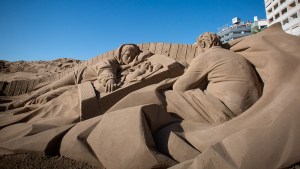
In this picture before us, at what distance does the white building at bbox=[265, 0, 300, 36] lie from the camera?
2133cm

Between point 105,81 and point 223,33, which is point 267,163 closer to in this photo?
point 105,81

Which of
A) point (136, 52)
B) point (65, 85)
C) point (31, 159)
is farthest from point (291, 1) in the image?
point (31, 159)

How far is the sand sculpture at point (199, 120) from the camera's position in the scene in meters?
1.61

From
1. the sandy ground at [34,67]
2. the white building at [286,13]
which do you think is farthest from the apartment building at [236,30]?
the sandy ground at [34,67]

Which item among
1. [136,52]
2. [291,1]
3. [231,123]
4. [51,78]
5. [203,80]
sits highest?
[291,1]

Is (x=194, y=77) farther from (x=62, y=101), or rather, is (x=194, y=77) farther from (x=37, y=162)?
(x=62, y=101)

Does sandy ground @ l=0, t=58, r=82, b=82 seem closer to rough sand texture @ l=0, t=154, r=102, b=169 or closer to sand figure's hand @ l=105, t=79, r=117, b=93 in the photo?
sand figure's hand @ l=105, t=79, r=117, b=93

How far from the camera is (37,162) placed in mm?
2018

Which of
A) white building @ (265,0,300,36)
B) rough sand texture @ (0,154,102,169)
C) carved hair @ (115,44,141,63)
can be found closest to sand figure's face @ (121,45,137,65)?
carved hair @ (115,44,141,63)

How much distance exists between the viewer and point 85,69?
→ 14.5 ft

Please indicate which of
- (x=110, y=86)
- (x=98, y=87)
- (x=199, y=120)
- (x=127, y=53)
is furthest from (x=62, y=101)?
(x=199, y=120)

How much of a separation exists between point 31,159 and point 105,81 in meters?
1.77

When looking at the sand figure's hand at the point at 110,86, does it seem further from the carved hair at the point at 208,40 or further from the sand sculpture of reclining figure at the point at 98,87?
the carved hair at the point at 208,40

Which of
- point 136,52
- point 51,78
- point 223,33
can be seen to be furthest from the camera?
point 223,33
